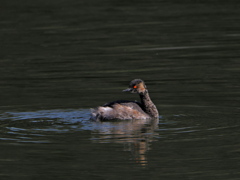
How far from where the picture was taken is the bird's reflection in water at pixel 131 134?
1042 centimetres

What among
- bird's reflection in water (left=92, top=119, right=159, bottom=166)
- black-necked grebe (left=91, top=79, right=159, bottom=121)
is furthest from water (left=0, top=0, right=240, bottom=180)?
black-necked grebe (left=91, top=79, right=159, bottom=121)

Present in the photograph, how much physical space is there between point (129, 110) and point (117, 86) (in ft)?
10.7

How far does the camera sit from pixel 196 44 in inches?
829

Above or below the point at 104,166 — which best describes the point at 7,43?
above

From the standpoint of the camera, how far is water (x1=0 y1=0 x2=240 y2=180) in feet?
32.4

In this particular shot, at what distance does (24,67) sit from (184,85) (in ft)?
16.7

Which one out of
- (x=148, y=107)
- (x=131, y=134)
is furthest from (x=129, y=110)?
(x=131, y=134)

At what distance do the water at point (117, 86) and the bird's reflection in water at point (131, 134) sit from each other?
2cm

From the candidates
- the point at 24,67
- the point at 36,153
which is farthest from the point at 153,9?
the point at 36,153

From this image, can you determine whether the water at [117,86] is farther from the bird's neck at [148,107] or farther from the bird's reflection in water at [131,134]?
the bird's neck at [148,107]

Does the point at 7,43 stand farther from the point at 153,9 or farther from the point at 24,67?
the point at 153,9

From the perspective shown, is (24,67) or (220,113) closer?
(220,113)

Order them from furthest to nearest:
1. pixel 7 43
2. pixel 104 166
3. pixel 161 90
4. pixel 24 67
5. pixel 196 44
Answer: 1. pixel 7 43
2. pixel 196 44
3. pixel 24 67
4. pixel 161 90
5. pixel 104 166

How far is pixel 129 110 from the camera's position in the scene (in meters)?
12.6
